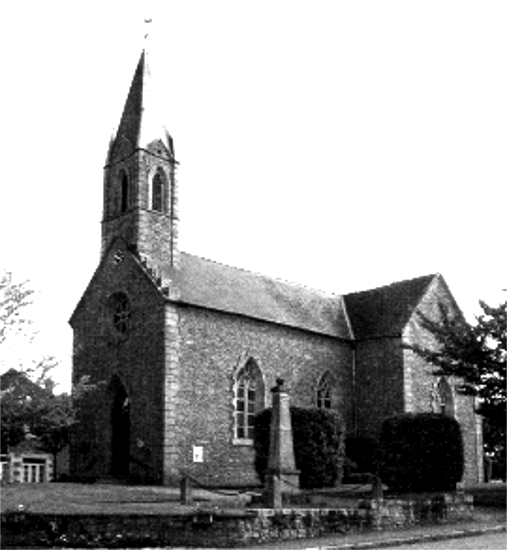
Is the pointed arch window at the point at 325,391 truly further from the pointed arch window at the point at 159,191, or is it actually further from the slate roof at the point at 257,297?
the pointed arch window at the point at 159,191

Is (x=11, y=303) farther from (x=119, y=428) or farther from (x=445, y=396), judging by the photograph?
(x=445, y=396)

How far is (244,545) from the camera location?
17.2 meters

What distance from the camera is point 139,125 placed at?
37.3 metres

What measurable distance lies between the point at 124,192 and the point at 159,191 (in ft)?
4.97

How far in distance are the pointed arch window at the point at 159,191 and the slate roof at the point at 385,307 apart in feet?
37.4

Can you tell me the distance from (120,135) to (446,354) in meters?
19.2

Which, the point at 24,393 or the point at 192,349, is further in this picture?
the point at 192,349

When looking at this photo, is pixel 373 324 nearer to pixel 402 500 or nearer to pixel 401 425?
pixel 401 425

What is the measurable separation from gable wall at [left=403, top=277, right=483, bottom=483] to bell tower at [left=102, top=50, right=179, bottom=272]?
455 inches

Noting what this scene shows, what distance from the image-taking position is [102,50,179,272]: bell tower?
3591 cm

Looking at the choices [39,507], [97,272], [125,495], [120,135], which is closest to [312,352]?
[97,272]

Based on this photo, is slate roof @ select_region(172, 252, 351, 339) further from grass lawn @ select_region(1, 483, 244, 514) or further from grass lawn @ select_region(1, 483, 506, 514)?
grass lawn @ select_region(1, 483, 244, 514)

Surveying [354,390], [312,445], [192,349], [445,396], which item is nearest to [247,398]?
[192,349]

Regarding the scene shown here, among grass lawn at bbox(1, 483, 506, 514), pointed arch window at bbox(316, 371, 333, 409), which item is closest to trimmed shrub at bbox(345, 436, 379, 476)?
pointed arch window at bbox(316, 371, 333, 409)
